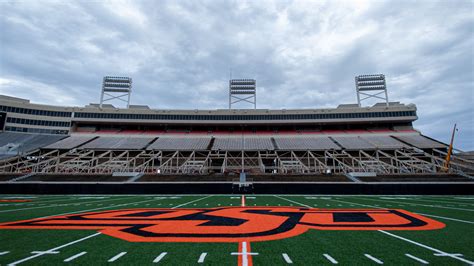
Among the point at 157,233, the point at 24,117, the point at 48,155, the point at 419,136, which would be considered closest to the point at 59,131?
the point at 24,117

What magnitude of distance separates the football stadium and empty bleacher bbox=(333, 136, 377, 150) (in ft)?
0.46

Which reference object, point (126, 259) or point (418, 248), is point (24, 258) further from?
point (418, 248)

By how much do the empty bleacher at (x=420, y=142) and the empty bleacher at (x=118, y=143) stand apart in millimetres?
37004

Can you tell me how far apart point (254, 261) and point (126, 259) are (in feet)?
6.90

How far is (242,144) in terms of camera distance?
101 ft

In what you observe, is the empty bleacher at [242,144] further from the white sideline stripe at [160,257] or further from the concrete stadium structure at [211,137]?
the white sideline stripe at [160,257]

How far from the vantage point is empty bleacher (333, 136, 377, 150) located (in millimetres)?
27756

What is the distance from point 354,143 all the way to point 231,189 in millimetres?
21169

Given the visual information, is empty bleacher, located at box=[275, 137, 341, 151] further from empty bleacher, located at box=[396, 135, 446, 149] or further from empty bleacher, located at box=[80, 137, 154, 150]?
empty bleacher, located at box=[80, 137, 154, 150]

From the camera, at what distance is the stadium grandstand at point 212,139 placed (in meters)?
26.1

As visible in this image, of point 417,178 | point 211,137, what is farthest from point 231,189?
point 211,137

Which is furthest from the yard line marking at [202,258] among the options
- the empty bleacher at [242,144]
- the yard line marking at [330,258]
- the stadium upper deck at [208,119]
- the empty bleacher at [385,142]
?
the stadium upper deck at [208,119]

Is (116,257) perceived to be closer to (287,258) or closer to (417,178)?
(287,258)

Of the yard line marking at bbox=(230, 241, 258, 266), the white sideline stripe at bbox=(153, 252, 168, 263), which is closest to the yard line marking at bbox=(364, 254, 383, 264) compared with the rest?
the yard line marking at bbox=(230, 241, 258, 266)
